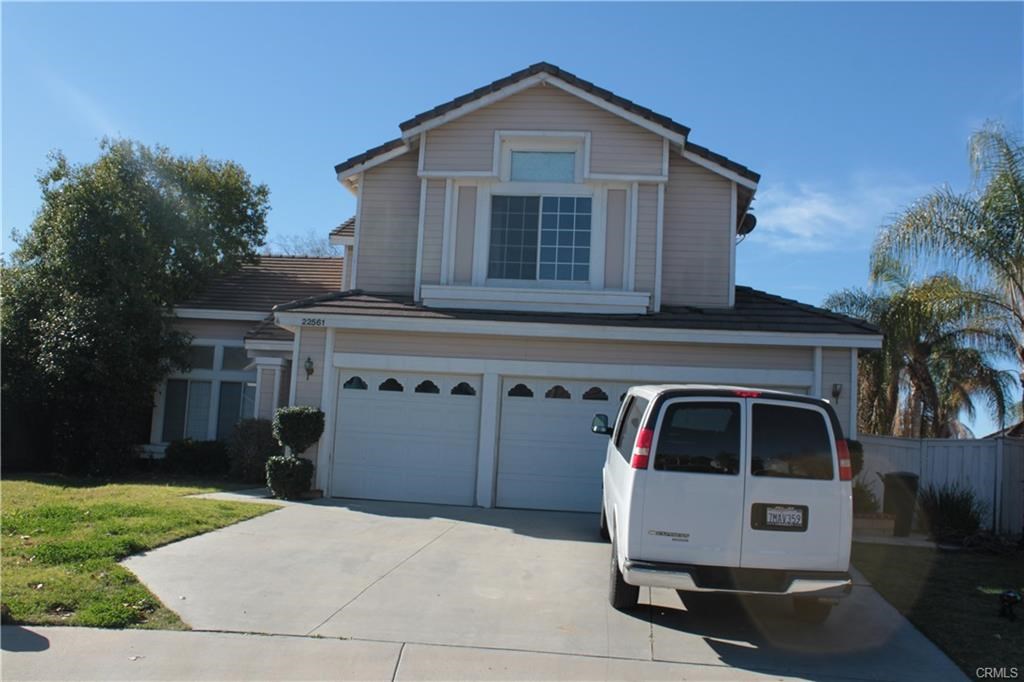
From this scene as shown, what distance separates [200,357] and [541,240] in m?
8.88

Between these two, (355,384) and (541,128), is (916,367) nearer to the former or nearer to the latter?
(541,128)

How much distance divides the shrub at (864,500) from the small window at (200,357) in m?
13.5

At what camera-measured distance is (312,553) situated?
9.27 meters

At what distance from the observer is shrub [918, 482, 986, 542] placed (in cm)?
1263

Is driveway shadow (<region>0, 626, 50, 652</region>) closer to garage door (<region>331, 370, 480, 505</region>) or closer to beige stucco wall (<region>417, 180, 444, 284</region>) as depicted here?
garage door (<region>331, 370, 480, 505</region>)

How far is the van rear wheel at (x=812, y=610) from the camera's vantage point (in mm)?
7267

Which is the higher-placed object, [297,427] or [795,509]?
[297,427]

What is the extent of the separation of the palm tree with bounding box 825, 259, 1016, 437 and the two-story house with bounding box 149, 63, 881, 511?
5.03 metres

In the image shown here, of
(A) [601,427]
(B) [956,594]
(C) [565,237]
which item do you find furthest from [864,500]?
(C) [565,237]

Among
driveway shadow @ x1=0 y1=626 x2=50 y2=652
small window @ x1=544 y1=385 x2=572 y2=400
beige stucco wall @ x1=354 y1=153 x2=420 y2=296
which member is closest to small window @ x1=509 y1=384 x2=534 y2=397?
small window @ x1=544 y1=385 x2=572 y2=400

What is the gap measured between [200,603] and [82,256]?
43.7 feet

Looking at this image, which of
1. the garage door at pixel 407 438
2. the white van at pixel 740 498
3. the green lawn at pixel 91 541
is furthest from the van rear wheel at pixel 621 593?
the garage door at pixel 407 438

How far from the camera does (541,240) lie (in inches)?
578

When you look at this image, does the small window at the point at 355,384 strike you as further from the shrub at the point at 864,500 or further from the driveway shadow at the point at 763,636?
the shrub at the point at 864,500
